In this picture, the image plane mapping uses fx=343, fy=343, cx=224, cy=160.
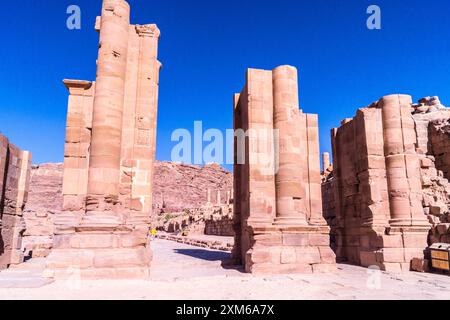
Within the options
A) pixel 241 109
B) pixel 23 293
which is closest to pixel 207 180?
pixel 241 109

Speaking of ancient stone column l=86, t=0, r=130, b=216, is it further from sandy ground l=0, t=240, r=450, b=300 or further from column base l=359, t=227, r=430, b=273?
column base l=359, t=227, r=430, b=273

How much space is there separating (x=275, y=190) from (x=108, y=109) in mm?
5509

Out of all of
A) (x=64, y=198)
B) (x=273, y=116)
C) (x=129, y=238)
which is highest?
(x=273, y=116)

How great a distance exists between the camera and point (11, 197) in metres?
12.2

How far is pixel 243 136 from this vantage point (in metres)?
12.3

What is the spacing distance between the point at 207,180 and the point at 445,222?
89.8 meters

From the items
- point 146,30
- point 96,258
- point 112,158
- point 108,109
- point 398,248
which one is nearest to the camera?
point 96,258

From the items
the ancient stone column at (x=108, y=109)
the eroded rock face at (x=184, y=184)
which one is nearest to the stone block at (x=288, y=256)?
the ancient stone column at (x=108, y=109)

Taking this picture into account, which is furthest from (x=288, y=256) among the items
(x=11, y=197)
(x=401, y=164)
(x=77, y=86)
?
(x=11, y=197)

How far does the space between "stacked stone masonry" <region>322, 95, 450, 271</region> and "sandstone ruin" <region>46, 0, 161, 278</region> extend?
291 inches

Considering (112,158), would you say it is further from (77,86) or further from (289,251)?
(289,251)

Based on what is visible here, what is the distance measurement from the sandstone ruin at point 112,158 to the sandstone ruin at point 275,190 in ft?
10.1

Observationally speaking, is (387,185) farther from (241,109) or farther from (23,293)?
(23,293)
